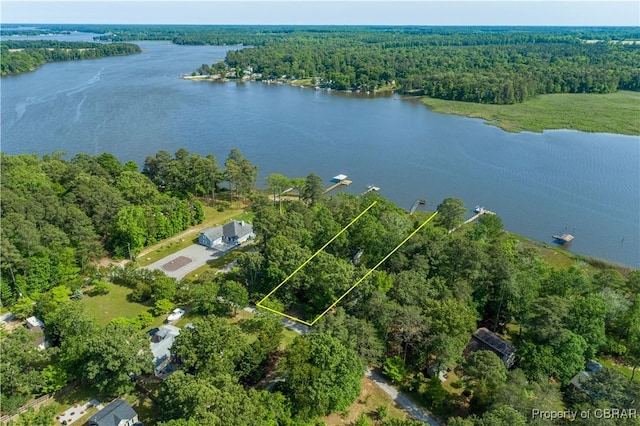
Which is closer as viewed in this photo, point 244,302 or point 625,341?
point 625,341

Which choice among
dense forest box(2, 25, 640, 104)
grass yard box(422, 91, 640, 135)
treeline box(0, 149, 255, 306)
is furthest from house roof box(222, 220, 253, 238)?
dense forest box(2, 25, 640, 104)

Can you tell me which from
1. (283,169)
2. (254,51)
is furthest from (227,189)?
(254,51)

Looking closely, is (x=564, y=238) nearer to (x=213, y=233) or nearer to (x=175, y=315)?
(x=213, y=233)

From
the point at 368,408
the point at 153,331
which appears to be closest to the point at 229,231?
the point at 153,331

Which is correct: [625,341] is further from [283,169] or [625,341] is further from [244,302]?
[283,169]

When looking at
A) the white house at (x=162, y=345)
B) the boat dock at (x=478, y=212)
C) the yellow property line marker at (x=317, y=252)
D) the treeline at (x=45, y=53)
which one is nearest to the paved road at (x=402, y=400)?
the yellow property line marker at (x=317, y=252)

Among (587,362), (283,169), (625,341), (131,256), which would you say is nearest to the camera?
(587,362)
